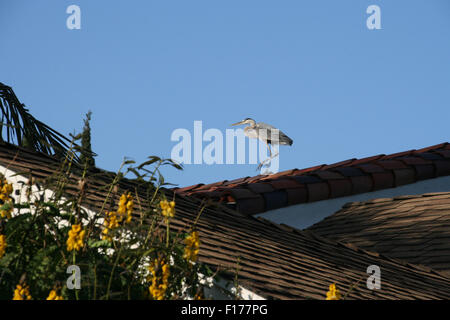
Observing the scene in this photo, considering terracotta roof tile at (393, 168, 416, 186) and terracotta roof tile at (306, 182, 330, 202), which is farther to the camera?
terracotta roof tile at (393, 168, 416, 186)

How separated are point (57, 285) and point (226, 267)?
42.2 inches

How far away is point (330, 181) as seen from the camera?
10164 mm

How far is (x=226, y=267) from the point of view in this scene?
12.8 ft

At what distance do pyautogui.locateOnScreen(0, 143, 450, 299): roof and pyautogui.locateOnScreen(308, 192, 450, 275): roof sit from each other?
0.97 m

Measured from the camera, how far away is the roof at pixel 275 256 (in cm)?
428

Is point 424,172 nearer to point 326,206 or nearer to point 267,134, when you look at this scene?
point 326,206

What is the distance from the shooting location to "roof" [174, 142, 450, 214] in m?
9.01

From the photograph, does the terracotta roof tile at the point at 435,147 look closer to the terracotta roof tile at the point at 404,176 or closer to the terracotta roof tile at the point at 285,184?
the terracotta roof tile at the point at 404,176

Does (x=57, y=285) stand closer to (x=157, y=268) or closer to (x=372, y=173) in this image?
(x=157, y=268)

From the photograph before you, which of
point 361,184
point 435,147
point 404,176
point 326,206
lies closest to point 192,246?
point 326,206

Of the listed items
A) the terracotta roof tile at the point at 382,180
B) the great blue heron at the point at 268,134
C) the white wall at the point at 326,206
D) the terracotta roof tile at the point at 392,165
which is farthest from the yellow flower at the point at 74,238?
the great blue heron at the point at 268,134

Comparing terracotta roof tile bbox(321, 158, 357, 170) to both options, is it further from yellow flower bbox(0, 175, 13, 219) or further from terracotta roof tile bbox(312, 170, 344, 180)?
yellow flower bbox(0, 175, 13, 219)

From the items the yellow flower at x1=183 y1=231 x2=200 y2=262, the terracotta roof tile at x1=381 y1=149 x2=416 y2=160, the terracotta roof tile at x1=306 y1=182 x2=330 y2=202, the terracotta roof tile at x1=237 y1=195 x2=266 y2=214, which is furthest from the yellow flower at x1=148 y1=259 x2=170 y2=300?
the terracotta roof tile at x1=381 y1=149 x2=416 y2=160
